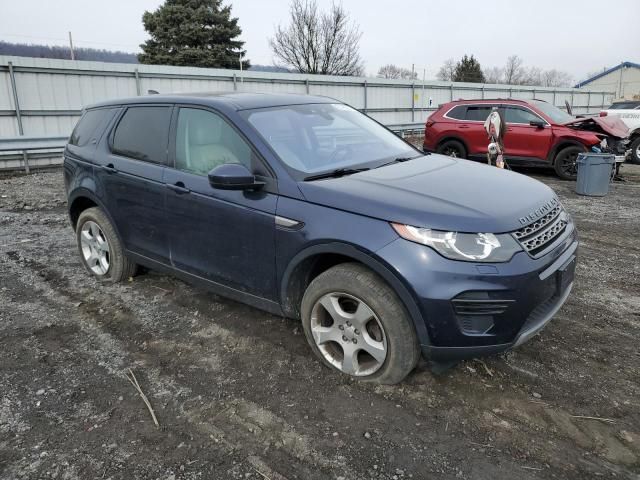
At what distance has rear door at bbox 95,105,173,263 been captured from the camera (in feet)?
12.8

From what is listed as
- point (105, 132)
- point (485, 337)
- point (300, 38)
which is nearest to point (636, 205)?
point (485, 337)

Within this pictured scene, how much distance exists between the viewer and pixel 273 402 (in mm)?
2883

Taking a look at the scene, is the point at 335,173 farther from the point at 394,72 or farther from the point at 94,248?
the point at 394,72

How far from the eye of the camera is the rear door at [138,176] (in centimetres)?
390

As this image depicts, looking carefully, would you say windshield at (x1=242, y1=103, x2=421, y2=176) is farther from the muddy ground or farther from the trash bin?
the trash bin

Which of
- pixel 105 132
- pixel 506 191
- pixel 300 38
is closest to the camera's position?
pixel 506 191

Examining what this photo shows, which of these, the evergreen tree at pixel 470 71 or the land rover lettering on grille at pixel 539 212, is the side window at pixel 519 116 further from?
the evergreen tree at pixel 470 71

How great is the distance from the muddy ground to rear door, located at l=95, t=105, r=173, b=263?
0.61 metres

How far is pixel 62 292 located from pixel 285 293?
2.59 metres

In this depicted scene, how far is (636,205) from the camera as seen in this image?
835cm

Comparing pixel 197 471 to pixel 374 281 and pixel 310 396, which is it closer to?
pixel 310 396

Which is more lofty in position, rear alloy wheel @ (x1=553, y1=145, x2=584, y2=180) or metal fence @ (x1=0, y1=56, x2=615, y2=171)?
metal fence @ (x1=0, y1=56, x2=615, y2=171)

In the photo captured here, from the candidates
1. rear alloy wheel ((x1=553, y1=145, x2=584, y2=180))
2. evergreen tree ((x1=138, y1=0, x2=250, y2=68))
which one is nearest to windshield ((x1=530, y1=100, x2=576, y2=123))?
rear alloy wheel ((x1=553, y1=145, x2=584, y2=180))

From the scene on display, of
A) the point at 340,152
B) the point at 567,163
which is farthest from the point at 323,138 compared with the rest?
the point at 567,163
